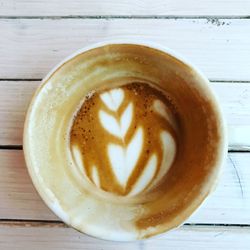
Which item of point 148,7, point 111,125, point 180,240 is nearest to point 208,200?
point 180,240

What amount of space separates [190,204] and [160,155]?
117 millimetres

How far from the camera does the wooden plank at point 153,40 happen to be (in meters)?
0.78

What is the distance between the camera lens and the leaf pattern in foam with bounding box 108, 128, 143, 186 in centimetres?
79

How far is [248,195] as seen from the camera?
30.4 inches

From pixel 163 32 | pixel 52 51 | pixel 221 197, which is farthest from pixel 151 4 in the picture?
pixel 221 197

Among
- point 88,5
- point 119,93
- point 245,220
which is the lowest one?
point 245,220

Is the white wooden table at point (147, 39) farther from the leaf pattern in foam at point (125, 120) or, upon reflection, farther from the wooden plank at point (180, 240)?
the leaf pattern in foam at point (125, 120)

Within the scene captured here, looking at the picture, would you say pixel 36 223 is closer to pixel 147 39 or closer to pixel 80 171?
pixel 80 171

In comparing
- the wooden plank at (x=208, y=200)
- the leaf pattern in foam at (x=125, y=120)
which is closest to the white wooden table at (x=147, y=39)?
the wooden plank at (x=208, y=200)

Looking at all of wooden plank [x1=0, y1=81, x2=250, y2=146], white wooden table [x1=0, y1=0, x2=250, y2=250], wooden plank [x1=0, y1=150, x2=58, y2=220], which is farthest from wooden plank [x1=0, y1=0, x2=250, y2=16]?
wooden plank [x1=0, y1=150, x2=58, y2=220]

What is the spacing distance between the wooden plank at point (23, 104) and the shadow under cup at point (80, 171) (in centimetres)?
5

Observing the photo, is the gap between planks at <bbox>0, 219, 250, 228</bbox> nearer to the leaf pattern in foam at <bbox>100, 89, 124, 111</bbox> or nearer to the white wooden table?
the white wooden table

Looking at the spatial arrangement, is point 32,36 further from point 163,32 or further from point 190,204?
point 190,204

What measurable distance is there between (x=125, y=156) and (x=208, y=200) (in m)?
0.13
